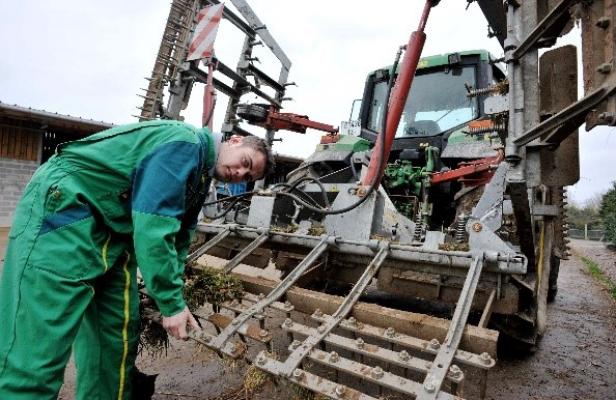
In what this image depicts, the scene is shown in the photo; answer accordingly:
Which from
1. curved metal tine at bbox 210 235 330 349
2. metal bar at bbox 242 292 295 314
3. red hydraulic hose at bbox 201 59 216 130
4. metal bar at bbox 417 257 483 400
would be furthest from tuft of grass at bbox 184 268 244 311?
red hydraulic hose at bbox 201 59 216 130

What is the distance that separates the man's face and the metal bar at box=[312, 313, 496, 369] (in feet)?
2.49

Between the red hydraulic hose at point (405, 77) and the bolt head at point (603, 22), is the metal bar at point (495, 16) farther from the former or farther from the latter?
the bolt head at point (603, 22)

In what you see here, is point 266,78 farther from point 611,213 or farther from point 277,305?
→ point 611,213

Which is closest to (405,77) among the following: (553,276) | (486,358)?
(486,358)

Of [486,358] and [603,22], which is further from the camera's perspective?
[603,22]

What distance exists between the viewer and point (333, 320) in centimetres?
182

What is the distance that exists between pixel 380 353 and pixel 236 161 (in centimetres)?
101

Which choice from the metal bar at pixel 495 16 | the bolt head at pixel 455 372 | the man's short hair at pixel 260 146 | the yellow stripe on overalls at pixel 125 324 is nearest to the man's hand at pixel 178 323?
the yellow stripe on overalls at pixel 125 324

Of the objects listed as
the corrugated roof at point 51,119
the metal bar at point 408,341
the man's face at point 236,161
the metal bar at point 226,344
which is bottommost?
the metal bar at point 226,344

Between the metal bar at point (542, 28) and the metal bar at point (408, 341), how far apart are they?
1.76m

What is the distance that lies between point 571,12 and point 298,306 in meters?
2.10

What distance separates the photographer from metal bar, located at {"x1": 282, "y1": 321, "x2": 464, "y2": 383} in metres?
1.46

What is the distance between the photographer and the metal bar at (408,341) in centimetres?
145

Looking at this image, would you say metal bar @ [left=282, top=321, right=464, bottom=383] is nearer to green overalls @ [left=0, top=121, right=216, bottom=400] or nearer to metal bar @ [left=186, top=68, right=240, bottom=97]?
green overalls @ [left=0, top=121, right=216, bottom=400]
